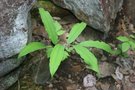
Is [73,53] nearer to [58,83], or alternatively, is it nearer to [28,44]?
[58,83]

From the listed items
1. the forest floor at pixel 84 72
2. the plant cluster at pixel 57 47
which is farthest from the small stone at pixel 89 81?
the plant cluster at pixel 57 47

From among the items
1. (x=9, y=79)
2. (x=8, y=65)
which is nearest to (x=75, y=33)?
(x=8, y=65)

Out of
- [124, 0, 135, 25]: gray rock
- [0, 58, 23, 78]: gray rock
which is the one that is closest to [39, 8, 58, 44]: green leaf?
[0, 58, 23, 78]: gray rock

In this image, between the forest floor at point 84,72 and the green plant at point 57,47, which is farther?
the forest floor at point 84,72

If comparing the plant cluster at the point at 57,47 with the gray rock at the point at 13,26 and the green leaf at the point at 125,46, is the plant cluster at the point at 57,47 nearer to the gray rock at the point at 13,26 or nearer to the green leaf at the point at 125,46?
the gray rock at the point at 13,26

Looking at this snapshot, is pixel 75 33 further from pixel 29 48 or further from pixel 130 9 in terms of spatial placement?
pixel 130 9

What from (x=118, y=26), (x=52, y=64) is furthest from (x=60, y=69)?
(x=118, y=26)
